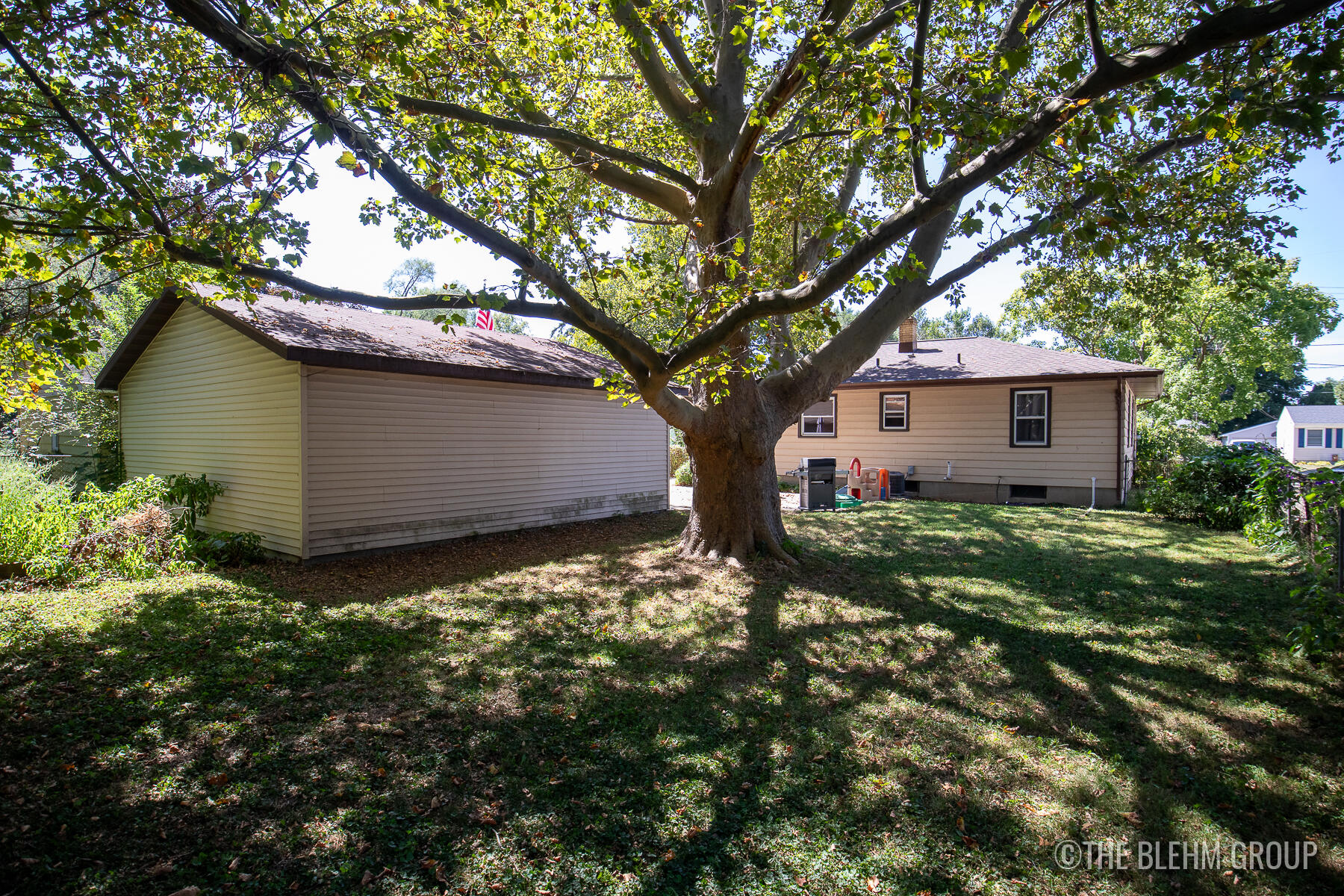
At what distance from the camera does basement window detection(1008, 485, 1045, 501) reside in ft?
50.4

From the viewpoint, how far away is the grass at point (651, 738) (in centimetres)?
275

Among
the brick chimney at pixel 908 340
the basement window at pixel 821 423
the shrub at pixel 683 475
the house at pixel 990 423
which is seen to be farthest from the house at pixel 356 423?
the brick chimney at pixel 908 340

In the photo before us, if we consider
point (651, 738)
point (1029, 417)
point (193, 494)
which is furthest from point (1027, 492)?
point (193, 494)

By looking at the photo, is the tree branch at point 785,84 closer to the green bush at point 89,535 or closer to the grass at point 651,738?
the grass at point 651,738

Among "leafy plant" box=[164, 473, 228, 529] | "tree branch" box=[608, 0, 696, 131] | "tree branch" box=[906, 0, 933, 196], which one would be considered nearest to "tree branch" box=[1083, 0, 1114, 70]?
"tree branch" box=[906, 0, 933, 196]

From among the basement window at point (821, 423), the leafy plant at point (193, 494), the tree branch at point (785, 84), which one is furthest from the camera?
the basement window at point (821, 423)

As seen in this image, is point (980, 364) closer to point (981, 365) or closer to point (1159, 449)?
point (981, 365)

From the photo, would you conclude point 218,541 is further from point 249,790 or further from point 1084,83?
point 1084,83

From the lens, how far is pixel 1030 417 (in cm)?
1545

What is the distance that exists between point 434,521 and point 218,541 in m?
2.92

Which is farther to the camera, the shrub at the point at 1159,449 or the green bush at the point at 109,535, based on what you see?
the shrub at the point at 1159,449

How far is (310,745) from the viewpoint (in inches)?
142

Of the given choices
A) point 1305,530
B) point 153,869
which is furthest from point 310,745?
point 1305,530

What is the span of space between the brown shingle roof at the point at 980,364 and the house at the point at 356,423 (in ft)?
26.0
